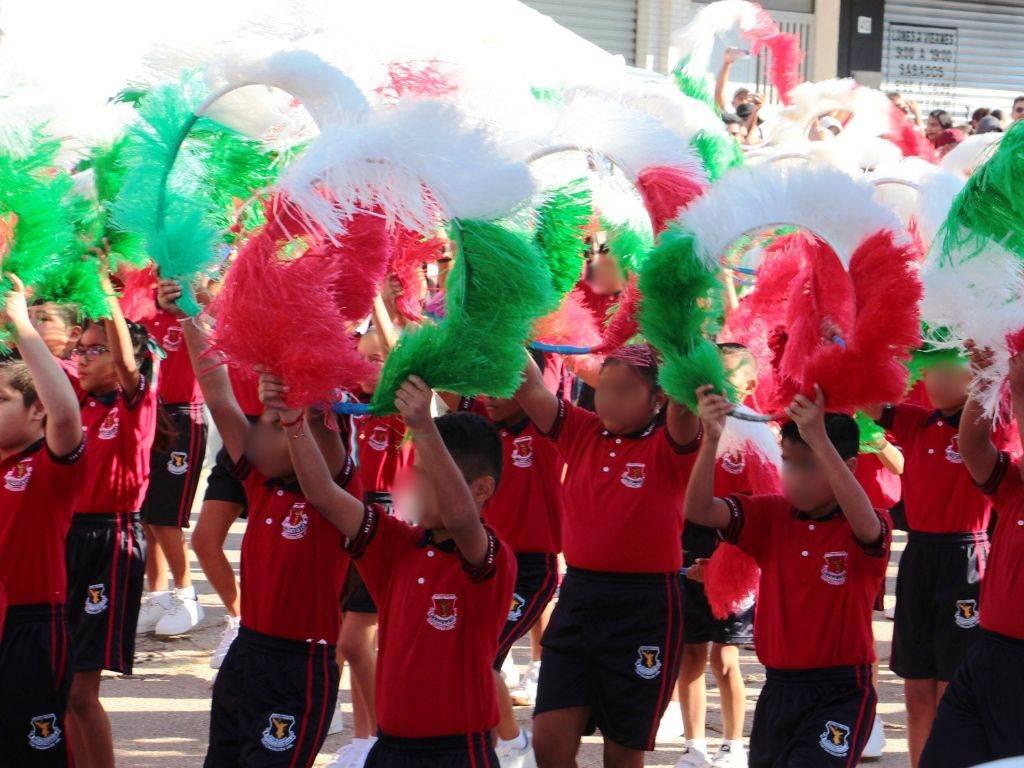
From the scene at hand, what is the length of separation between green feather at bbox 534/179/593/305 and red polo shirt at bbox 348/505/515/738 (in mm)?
946

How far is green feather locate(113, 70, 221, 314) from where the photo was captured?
3885 millimetres

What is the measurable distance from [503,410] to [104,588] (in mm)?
1637

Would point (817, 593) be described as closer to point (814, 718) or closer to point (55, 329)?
point (814, 718)

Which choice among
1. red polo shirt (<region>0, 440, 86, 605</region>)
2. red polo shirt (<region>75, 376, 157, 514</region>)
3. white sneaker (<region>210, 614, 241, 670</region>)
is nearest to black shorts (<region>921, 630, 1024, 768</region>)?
red polo shirt (<region>0, 440, 86, 605</region>)

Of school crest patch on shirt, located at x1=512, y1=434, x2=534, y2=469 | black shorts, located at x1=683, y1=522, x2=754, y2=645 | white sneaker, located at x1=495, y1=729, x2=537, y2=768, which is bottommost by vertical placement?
white sneaker, located at x1=495, y1=729, x2=537, y2=768

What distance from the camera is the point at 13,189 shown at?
409 centimetres

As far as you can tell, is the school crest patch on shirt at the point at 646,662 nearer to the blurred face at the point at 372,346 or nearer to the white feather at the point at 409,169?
the blurred face at the point at 372,346

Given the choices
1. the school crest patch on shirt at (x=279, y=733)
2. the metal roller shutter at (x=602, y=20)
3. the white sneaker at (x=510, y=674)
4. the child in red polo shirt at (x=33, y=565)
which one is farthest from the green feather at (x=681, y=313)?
the metal roller shutter at (x=602, y=20)

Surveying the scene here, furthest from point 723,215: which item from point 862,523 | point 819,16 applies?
point 819,16

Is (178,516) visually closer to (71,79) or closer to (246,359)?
(71,79)

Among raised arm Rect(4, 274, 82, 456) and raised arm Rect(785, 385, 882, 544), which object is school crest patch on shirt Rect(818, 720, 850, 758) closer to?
raised arm Rect(785, 385, 882, 544)

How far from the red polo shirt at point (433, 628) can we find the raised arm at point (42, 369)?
0.99 metres

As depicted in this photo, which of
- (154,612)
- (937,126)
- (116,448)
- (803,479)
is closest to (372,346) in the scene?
(116,448)

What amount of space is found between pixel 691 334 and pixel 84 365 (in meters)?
2.53
